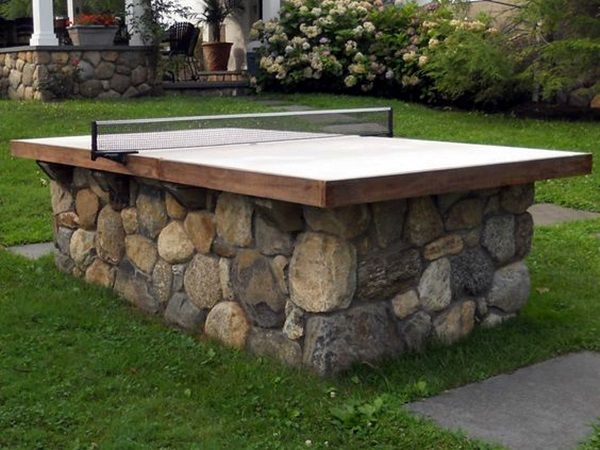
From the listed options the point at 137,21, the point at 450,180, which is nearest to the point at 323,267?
the point at 450,180

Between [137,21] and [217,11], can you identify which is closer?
[137,21]

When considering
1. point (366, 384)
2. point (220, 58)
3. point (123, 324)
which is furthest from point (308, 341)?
point (220, 58)

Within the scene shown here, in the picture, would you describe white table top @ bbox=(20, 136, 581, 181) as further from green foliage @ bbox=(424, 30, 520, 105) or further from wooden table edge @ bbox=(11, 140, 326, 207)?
green foliage @ bbox=(424, 30, 520, 105)

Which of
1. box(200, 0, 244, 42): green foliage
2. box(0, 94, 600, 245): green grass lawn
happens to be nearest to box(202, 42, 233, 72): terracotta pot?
box(200, 0, 244, 42): green foliage

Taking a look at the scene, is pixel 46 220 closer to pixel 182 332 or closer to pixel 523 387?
pixel 182 332

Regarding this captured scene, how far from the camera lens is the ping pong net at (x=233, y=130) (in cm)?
557

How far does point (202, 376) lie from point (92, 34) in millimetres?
11297

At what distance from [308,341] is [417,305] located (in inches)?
23.6

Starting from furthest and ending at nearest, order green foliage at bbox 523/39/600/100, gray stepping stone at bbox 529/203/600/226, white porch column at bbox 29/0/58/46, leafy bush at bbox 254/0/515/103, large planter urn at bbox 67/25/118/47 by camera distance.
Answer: large planter urn at bbox 67/25/118/47 < white porch column at bbox 29/0/58/46 < leafy bush at bbox 254/0/515/103 < green foliage at bbox 523/39/600/100 < gray stepping stone at bbox 529/203/600/226

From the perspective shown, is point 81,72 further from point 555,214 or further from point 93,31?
point 555,214

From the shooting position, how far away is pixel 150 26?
15.3m

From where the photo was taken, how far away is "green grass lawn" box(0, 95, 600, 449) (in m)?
3.89

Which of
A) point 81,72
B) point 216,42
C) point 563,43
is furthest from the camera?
point 216,42

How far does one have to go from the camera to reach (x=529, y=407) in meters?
4.16
